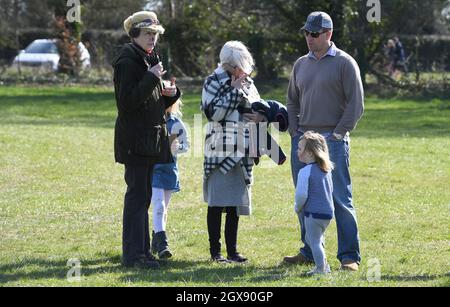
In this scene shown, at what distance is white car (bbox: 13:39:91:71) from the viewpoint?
32.8m

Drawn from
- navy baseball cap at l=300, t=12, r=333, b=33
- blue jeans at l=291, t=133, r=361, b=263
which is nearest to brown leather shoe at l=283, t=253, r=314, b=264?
blue jeans at l=291, t=133, r=361, b=263

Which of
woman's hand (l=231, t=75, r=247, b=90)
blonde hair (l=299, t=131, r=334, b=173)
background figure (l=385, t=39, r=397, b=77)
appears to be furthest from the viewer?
background figure (l=385, t=39, r=397, b=77)

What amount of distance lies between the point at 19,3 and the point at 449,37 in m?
15.5

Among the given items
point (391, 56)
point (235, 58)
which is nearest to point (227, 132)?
point (235, 58)

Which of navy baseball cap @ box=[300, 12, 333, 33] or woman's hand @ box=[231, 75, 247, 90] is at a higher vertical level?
navy baseball cap @ box=[300, 12, 333, 33]

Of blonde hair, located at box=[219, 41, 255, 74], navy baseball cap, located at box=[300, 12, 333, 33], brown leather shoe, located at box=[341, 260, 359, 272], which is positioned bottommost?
brown leather shoe, located at box=[341, 260, 359, 272]

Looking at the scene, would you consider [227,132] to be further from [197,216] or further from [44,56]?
[44,56]

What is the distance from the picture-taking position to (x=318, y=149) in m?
7.53

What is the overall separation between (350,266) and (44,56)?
28.0m

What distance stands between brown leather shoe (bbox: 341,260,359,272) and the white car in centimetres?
2536

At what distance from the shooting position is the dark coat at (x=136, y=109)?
7.74m

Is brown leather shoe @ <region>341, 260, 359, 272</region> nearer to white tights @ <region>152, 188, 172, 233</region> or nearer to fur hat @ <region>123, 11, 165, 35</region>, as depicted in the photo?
white tights @ <region>152, 188, 172, 233</region>

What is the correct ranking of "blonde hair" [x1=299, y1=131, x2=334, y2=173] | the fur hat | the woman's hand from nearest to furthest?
"blonde hair" [x1=299, y1=131, x2=334, y2=173] → the fur hat → the woman's hand

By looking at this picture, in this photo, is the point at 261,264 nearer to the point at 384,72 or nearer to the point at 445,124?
the point at 445,124
